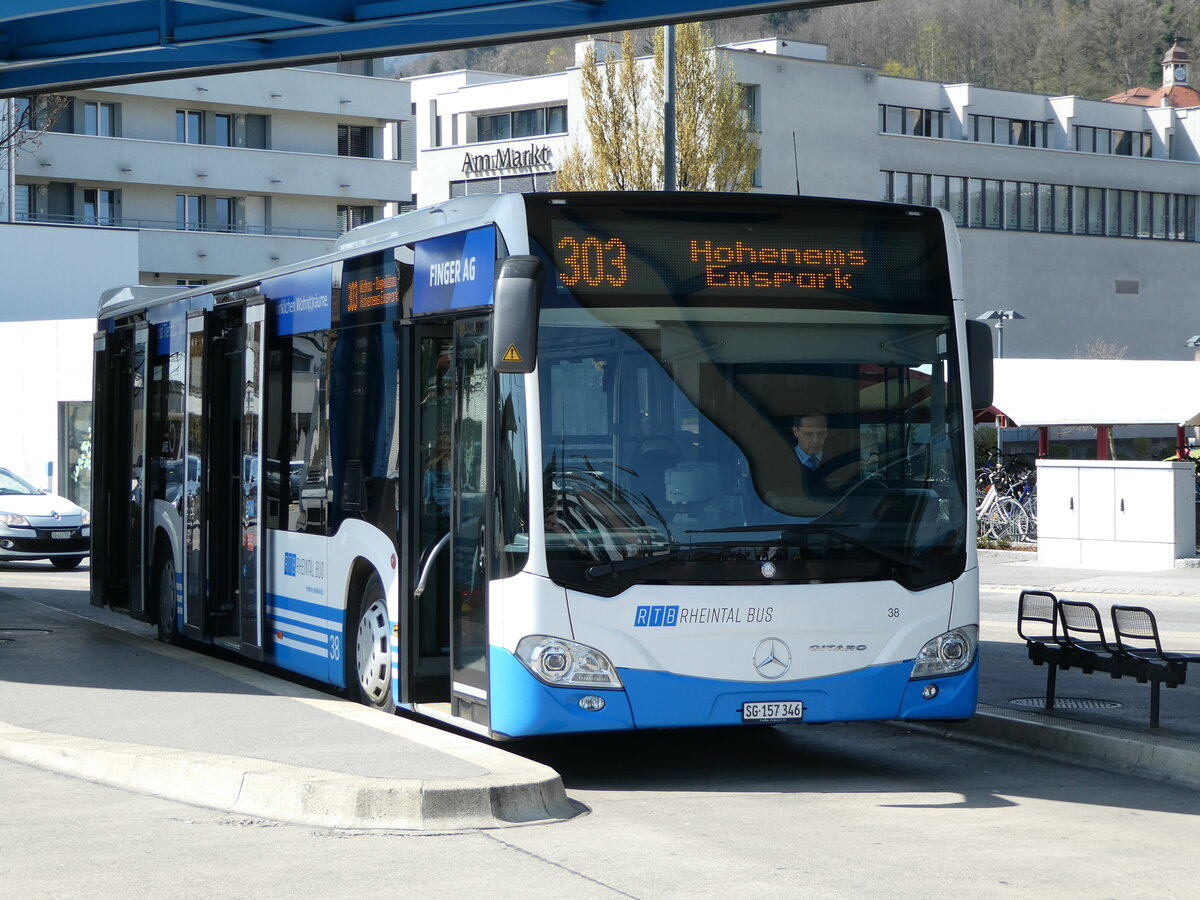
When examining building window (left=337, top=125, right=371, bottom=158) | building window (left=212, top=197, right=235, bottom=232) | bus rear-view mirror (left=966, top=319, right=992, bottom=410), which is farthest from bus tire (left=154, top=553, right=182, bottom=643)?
building window (left=337, top=125, right=371, bottom=158)

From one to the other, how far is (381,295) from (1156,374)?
29985mm

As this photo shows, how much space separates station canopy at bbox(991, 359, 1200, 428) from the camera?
113 feet

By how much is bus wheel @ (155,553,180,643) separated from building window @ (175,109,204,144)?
5491cm

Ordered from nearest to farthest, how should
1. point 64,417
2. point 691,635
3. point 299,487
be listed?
point 691,635 < point 299,487 < point 64,417

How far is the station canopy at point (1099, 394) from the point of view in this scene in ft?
113

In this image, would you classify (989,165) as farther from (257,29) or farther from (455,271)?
(455,271)

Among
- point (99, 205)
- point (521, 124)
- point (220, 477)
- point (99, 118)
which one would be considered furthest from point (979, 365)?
point (521, 124)

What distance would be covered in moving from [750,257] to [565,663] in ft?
7.48

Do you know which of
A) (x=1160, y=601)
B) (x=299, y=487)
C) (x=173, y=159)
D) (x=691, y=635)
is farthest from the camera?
(x=173, y=159)

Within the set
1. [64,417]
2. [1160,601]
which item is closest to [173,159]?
[64,417]

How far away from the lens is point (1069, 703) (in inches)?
481

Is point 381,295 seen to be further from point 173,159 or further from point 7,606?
point 173,159

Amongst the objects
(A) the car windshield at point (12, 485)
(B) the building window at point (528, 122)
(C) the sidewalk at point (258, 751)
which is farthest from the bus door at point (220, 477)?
(B) the building window at point (528, 122)

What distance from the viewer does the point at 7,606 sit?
19.1 metres
